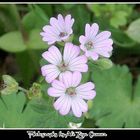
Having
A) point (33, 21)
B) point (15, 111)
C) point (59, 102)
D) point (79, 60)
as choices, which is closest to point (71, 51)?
point (79, 60)

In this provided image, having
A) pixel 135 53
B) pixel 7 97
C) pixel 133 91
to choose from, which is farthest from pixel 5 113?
pixel 135 53

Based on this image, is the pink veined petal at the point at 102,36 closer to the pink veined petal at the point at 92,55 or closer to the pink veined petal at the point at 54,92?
the pink veined petal at the point at 92,55

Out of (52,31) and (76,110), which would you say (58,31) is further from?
(76,110)

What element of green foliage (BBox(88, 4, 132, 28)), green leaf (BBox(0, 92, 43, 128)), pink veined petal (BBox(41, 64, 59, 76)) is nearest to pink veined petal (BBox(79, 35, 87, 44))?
pink veined petal (BBox(41, 64, 59, 76))

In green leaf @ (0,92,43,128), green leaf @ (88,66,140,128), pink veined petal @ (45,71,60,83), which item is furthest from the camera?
green leaf @ (88,66,140,128)

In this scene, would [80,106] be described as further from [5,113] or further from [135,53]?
[135,53]

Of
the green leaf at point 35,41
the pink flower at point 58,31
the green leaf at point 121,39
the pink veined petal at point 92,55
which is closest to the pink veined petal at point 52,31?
the pink flower at point 58,31

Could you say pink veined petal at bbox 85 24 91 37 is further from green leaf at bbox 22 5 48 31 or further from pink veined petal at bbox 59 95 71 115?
green leaf at bbox 22 5 48 31
